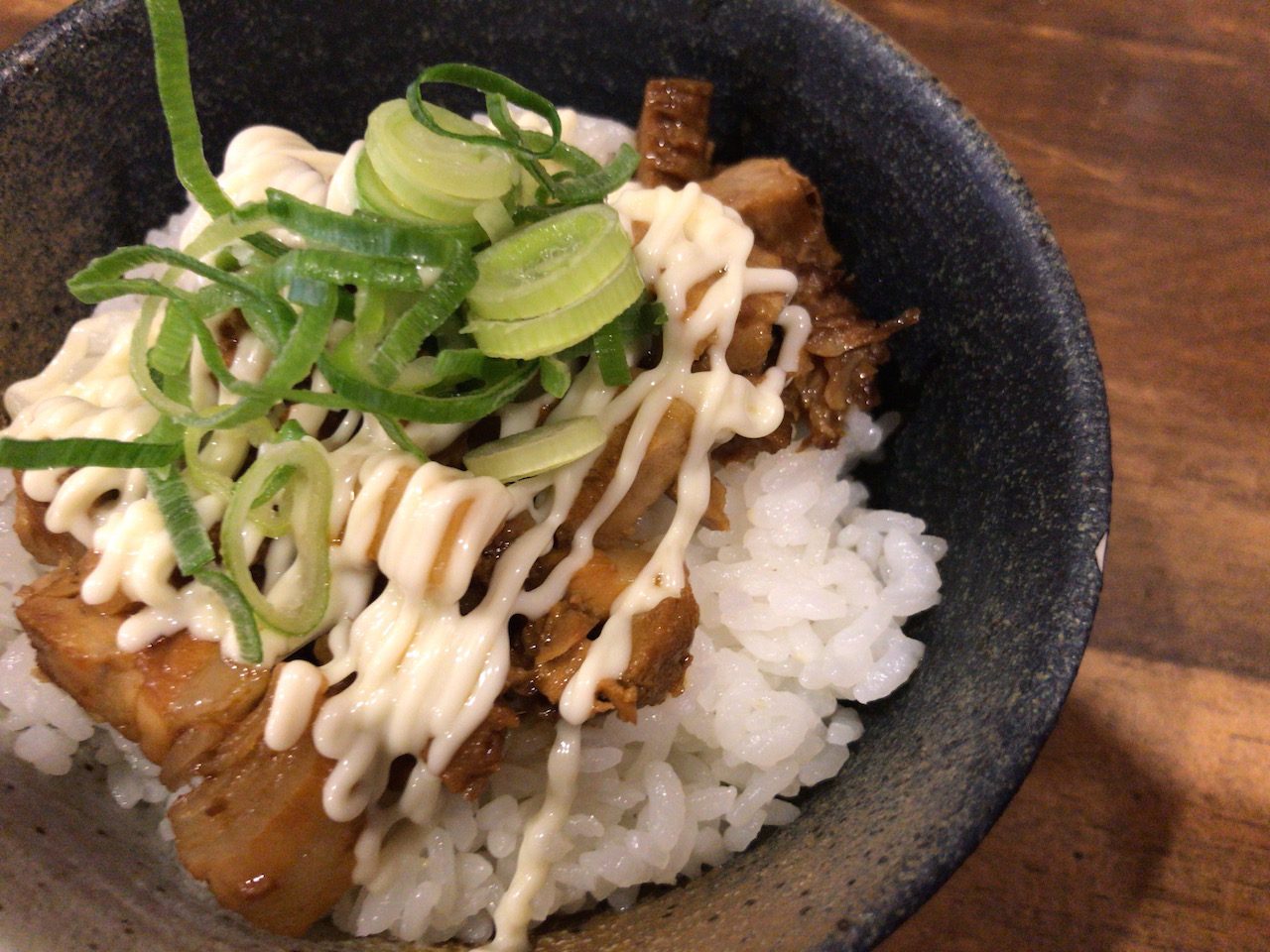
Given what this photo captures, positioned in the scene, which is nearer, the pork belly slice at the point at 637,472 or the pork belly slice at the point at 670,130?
the pork belly slice at the point at 637,472

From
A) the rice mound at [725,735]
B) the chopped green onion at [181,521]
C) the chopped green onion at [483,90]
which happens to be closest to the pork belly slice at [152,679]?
the chopped green onion at [181,521]

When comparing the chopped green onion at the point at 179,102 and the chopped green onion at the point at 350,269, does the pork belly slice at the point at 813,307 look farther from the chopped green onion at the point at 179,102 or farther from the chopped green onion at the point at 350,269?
the chopped green onion at the point at 179,102

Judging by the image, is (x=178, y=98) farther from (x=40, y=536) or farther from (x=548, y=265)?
(x=40, y=536)

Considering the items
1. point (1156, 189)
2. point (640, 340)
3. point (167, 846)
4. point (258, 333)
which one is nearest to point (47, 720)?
point (167, 846)

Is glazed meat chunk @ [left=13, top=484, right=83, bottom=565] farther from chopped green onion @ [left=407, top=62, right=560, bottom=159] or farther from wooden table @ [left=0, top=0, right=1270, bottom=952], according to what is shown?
wooden table @ [left=0, top=0, right=1270, bottom=952]

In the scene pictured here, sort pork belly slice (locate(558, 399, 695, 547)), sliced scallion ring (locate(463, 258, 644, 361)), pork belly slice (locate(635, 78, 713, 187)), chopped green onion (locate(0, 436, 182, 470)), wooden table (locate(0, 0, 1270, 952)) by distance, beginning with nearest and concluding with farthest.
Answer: chopped green onion (locate(0, 436, 182, 470)) → sliced scallion ring (locate(463, 258, 644, 361)) → pork belly slice (locate(558, 399, 695, 547)) → wooden table (locate(0, 0, 1270, 952)) → pork belly slice (locate(635, 78, 713, 187))

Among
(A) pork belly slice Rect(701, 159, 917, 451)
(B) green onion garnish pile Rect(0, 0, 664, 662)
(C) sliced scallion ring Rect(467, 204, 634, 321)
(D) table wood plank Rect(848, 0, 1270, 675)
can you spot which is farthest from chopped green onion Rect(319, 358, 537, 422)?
(D) table wood plank Rect(848, 0, 1270, 675)
